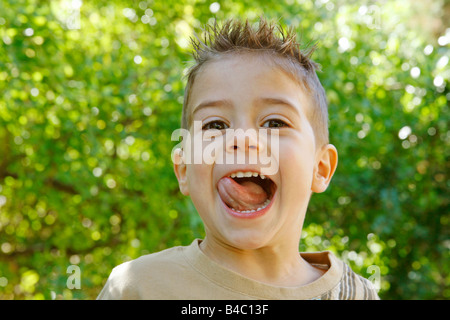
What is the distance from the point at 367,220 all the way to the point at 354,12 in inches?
44.3

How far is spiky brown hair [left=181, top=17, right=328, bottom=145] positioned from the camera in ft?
3.94

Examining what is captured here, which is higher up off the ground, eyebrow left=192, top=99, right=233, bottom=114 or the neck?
eyebrow left=192, top=99, right=233, bottom=114

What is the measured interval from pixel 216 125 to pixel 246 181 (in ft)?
0.46

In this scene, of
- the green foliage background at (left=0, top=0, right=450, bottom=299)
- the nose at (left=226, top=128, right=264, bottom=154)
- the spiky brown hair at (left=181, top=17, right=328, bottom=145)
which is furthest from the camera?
the green foliage background at (left=0, top=0, right=450, bottom=299)

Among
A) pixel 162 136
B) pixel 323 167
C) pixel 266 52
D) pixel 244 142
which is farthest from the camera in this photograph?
pixel 162 136

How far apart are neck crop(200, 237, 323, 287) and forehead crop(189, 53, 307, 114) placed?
0.32 metres

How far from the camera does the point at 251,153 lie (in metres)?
1.07

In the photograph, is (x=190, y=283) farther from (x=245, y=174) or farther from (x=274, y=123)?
(x=274, y=123)

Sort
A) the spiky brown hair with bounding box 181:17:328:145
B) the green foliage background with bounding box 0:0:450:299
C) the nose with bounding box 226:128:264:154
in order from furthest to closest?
the green foliage background with bounding box 0:0:450:299
the spiky brown hair with bounding box 181:17:328:145
the nose with bounding box 226:128:264:154

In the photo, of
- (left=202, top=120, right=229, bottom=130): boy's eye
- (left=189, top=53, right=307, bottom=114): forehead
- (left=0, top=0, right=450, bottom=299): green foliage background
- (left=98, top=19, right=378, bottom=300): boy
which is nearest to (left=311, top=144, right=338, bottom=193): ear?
(left=98, top=19, right=378, bottom=300): boy

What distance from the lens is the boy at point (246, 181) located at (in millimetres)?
1077

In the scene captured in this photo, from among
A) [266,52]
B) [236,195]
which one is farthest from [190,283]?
[266,52]

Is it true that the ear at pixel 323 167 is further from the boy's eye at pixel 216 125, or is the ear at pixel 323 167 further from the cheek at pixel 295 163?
the boy's eye at pixel 216 125

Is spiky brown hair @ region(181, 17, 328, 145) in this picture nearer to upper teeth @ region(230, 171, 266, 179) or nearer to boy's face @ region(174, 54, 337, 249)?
boy's face @ region(174, 54, 337, 249)
